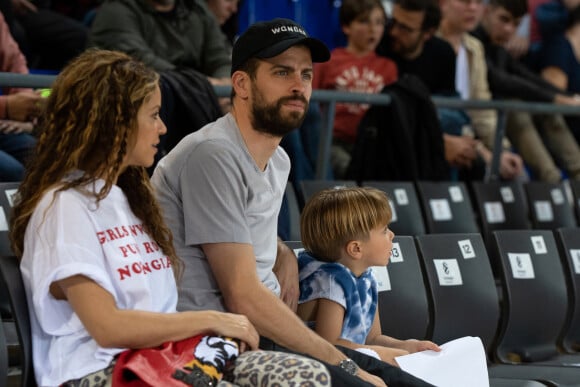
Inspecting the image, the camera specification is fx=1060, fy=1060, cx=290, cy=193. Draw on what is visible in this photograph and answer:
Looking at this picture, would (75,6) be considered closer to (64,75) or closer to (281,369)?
(64,75)

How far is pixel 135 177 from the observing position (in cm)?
226

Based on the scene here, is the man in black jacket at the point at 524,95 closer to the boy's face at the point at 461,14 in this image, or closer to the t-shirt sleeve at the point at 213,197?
the boy's face at the point at 461,14

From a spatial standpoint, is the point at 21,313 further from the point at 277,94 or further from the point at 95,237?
the point at 277,94

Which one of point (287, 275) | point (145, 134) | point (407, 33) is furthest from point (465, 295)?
point (407, 33)

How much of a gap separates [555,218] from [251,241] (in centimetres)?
320

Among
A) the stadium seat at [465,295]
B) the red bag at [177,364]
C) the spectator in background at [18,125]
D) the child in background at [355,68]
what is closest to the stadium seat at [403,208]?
the child in background at [355,68]

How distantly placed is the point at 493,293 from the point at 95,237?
5.74 feet

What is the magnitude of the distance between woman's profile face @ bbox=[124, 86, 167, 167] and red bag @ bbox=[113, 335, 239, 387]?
0.39 metres

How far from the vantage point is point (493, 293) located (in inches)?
135

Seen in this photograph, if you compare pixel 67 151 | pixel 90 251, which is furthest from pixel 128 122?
pixel 90 251

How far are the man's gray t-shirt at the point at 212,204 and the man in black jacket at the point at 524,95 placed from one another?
347cm

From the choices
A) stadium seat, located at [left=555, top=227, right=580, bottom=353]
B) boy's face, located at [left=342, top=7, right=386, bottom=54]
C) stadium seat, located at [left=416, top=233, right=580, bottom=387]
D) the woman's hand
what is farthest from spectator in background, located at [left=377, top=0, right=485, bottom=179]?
the woman's hand

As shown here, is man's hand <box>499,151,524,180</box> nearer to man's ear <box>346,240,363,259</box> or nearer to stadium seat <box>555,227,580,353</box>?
stadium seat <box>555,227,580,353</box>

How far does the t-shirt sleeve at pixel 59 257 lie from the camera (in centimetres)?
197
